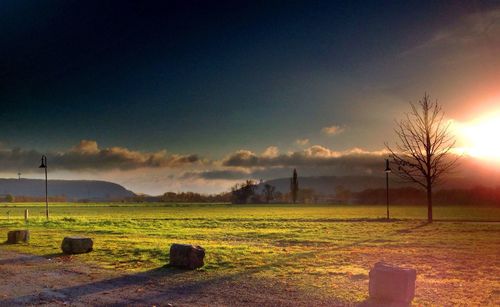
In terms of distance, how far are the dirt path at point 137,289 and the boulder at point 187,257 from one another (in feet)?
1.49

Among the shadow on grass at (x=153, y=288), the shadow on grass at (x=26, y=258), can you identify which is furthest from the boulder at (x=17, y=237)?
the shadow on grass at (x=153, y=288)

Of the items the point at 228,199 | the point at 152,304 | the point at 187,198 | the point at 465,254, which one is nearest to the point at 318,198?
the point at 228,199

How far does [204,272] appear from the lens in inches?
607

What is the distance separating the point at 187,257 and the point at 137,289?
131 inches

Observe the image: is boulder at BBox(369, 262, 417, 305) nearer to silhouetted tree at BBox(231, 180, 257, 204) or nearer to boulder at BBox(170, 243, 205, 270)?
boulder at BBox(170, 243, 205, 270)

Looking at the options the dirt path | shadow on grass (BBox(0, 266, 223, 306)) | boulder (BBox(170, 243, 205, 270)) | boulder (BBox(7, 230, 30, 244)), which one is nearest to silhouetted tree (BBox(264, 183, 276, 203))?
boulder (BBox(7, 230, 30, 244))

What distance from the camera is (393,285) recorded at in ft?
36.7

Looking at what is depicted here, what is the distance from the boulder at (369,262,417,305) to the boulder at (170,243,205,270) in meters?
6.62

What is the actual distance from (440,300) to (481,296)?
1354 mm

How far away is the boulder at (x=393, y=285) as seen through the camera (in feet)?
36.4

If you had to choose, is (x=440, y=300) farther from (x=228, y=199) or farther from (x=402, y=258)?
(x=228, y=199)

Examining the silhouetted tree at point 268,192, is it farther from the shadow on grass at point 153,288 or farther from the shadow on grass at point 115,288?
the shadow on grass at point 115,288

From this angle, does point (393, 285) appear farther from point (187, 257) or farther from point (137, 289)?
point (187, 257)

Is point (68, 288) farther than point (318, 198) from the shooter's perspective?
No
